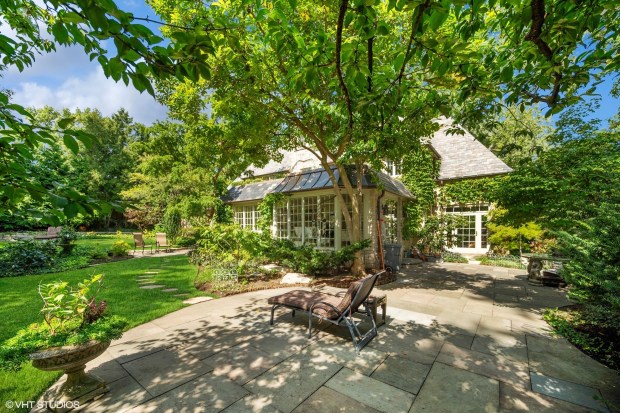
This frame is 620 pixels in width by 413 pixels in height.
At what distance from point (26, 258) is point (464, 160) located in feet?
69.7

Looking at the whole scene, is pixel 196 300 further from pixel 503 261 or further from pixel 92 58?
pixel 503 261

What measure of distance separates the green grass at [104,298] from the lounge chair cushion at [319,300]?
289 centimetres

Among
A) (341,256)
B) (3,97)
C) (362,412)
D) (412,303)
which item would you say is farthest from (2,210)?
(341,256)

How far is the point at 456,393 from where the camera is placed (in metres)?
3.11

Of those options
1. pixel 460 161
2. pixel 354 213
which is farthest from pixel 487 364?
pixel 460 161

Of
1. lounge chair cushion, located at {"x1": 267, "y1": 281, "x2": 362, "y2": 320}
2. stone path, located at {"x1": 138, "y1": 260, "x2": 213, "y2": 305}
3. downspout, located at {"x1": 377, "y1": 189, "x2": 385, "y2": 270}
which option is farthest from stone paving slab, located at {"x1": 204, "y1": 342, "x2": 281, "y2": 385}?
→ downspout, located at {"x1": 377, "y1": 189, "x2": 385, "y2": 270}

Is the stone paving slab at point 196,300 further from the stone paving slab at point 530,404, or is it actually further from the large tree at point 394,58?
the stone paving slab at point 530,404

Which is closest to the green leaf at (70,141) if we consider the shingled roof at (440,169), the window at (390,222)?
the shingled roof at (440,169)

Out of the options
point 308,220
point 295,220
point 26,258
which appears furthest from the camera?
point 295,220

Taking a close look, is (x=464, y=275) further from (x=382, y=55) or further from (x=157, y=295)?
(x=157, y=295)

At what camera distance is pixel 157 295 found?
7.21 m

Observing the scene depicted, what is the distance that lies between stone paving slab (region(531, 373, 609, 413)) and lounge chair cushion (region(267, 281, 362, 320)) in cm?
251

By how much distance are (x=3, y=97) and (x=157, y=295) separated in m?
6.70

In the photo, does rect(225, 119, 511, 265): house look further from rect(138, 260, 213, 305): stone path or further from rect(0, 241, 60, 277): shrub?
rect(0, 241, 60, 277): shrub
